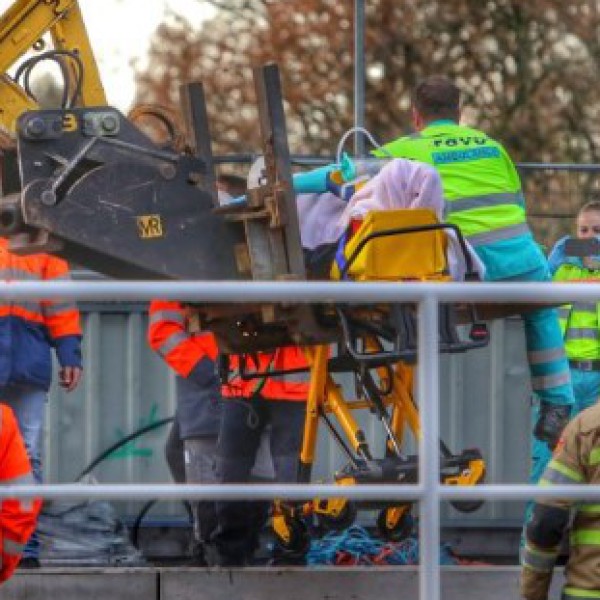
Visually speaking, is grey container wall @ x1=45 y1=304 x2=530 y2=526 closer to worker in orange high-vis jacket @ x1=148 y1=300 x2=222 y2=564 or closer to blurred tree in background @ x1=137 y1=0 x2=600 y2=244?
worker in orange high-vis jacket @ x1=148 y1=300 x2=222 y2=564

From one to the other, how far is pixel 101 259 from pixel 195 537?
6.93ft

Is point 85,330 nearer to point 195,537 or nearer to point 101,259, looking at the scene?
point 195,537

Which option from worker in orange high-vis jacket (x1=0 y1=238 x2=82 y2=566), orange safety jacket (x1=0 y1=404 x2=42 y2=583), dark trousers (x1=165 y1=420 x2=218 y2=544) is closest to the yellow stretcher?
dark trousers (x1=165 y1=420 x2=218 y2=544)

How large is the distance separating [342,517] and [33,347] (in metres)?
1.59

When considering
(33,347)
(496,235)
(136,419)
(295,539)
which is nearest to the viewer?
(496,235)

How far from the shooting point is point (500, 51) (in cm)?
2150

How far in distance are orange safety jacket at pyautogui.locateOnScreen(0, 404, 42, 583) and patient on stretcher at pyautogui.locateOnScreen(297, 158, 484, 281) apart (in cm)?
174

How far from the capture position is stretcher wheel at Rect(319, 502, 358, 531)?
26.3 ft

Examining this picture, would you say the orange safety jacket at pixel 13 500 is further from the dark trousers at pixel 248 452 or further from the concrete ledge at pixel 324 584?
the dark trousers at pixel 248 452

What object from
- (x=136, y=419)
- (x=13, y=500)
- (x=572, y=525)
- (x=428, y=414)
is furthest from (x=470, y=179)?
(x=136, y=419)

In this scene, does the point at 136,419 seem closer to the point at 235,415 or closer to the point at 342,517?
the point at 235,415

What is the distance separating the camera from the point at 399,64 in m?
21.7

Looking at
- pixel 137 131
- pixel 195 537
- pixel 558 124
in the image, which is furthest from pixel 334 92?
pixel 137 131

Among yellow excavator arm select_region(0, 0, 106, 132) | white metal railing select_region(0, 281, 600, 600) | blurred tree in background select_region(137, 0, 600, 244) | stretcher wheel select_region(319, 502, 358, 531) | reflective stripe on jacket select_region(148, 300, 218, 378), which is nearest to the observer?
white metal railing select_region(0, 281, 600, 600)
